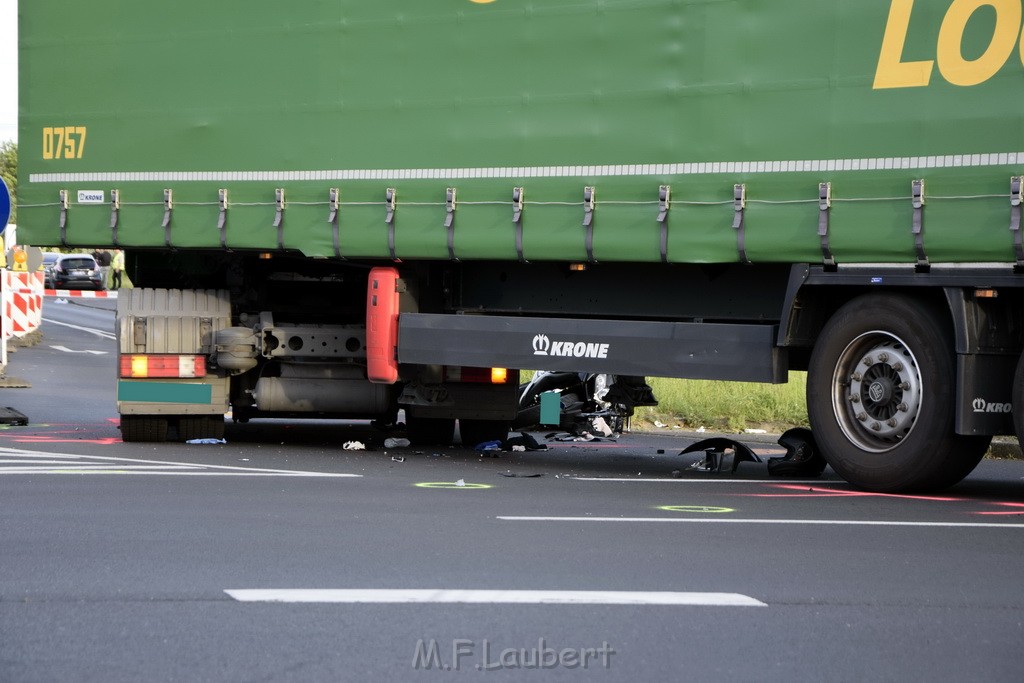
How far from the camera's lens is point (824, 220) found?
10750mm

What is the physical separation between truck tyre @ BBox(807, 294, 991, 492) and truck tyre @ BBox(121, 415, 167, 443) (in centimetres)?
610

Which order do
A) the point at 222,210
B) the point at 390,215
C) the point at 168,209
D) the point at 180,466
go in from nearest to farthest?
the point at 180,466 → the point at 390,215 → the point at 222,210 → the point at 168,209

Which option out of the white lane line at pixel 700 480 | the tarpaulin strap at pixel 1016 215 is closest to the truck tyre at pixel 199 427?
the white lane line at pixel 700 480

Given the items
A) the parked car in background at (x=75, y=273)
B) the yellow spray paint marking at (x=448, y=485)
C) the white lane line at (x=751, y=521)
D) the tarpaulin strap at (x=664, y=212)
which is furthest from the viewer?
the parked car in background at (x=75, y=273)

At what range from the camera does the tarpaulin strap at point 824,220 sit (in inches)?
423

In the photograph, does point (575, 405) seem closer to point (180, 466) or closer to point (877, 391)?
point (180, 466)

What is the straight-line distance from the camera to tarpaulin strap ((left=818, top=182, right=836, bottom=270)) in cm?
1074

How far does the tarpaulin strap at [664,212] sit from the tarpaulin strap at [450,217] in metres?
1.78

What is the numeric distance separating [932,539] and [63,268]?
54728mm

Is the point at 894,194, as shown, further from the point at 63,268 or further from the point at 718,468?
the point at 63,268

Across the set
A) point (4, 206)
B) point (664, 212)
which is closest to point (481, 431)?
point (664, 212)

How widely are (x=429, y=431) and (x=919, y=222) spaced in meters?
6.27

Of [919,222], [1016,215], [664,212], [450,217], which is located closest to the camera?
[1016,215]

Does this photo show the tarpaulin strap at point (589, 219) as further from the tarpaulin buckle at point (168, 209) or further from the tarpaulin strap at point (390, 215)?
the tarpaulin buckle at point (168, 209)
